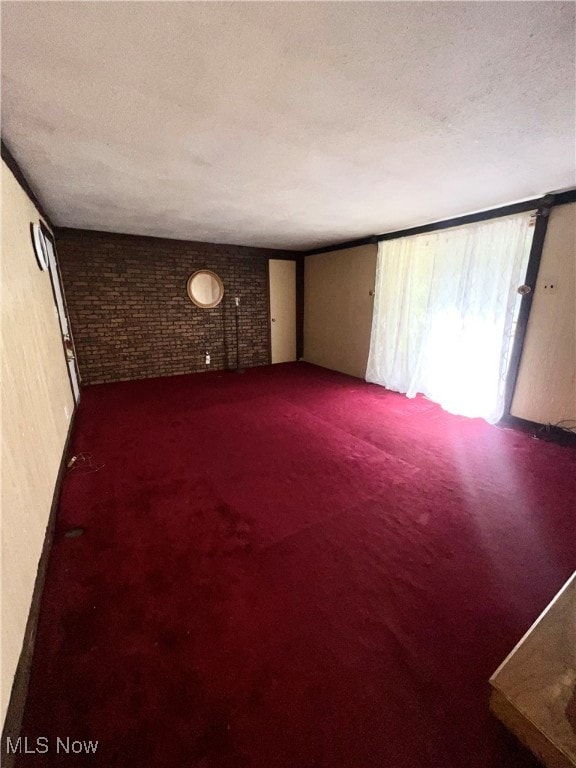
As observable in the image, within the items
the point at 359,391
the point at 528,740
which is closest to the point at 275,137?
the point at 528,740

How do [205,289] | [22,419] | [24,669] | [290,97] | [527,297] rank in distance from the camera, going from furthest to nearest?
[205,289] < [527,297] < [22,419] < [290,97] < [24,669]

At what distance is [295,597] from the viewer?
1.45m

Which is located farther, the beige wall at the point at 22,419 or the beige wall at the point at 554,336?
the beige wall at the point at 554,336

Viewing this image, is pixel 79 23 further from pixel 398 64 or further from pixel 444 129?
pixel 444 129

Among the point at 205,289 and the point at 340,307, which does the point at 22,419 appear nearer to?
the point at 205,289

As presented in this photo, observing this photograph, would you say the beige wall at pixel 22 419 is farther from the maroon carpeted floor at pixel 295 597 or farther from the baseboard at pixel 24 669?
the maroon carpeted floor at pixel 295 597

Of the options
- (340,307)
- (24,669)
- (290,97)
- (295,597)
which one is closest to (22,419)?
(24,669)

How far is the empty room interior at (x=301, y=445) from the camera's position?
3.25 feet

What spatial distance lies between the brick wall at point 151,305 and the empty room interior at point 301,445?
1031 millimetres

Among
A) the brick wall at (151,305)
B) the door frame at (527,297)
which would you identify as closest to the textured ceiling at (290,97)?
the door frame at (527,297)

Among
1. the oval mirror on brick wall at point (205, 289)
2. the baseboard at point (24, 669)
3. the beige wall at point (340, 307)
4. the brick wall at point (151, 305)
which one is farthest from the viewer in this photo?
the oval mirror on brick wall at point (205, 289)

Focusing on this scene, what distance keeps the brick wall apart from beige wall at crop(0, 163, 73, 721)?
5.81 ft

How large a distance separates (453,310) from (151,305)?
14.7 ft

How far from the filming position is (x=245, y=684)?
A: 1119mm
